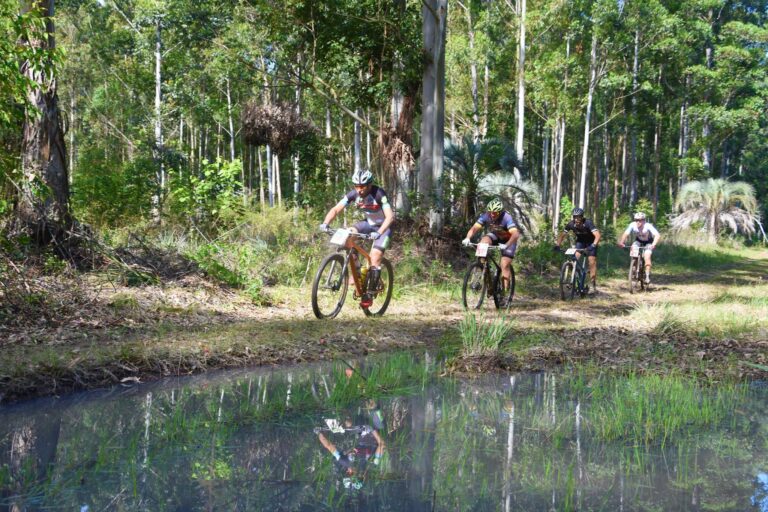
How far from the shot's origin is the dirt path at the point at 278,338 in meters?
6.15

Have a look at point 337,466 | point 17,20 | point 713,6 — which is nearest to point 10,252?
point 17,20

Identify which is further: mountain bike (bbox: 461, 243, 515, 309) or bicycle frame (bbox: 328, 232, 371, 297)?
mountain bike (bbox: 461, 243, 515, 309)

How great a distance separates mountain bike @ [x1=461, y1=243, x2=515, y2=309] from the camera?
38.2ft

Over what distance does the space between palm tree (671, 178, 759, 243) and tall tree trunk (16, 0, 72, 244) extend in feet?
103

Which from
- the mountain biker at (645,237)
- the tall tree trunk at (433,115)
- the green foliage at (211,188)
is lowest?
the mountain biker at (645,237)

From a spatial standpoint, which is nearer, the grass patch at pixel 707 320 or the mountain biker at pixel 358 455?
the mountain biker at pixel 358 455

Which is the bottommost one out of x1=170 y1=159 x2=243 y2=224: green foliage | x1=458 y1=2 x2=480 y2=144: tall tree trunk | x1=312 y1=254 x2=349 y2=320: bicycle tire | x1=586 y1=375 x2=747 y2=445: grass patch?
x1=586 y1=375 x2=747 y2=445: grass patch

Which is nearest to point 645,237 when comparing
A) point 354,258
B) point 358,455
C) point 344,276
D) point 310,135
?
point 354,258

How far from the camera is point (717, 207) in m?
34.2

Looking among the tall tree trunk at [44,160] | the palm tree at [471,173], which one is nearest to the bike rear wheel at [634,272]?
the palm tree at [471,173]

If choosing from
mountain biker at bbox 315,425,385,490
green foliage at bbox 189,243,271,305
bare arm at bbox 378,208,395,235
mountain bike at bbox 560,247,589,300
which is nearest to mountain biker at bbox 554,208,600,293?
mountain bike at bbox 560,247,589,300

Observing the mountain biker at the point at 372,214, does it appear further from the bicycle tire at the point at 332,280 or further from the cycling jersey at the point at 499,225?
the cycling jersey at the point at 499,225

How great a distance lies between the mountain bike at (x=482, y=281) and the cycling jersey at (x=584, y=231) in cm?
326

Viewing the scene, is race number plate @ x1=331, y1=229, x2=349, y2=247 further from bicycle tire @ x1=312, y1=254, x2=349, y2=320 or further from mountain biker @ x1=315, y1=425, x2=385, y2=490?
mountain biker @ x1=315, y1=425, x2=385, y2=490
